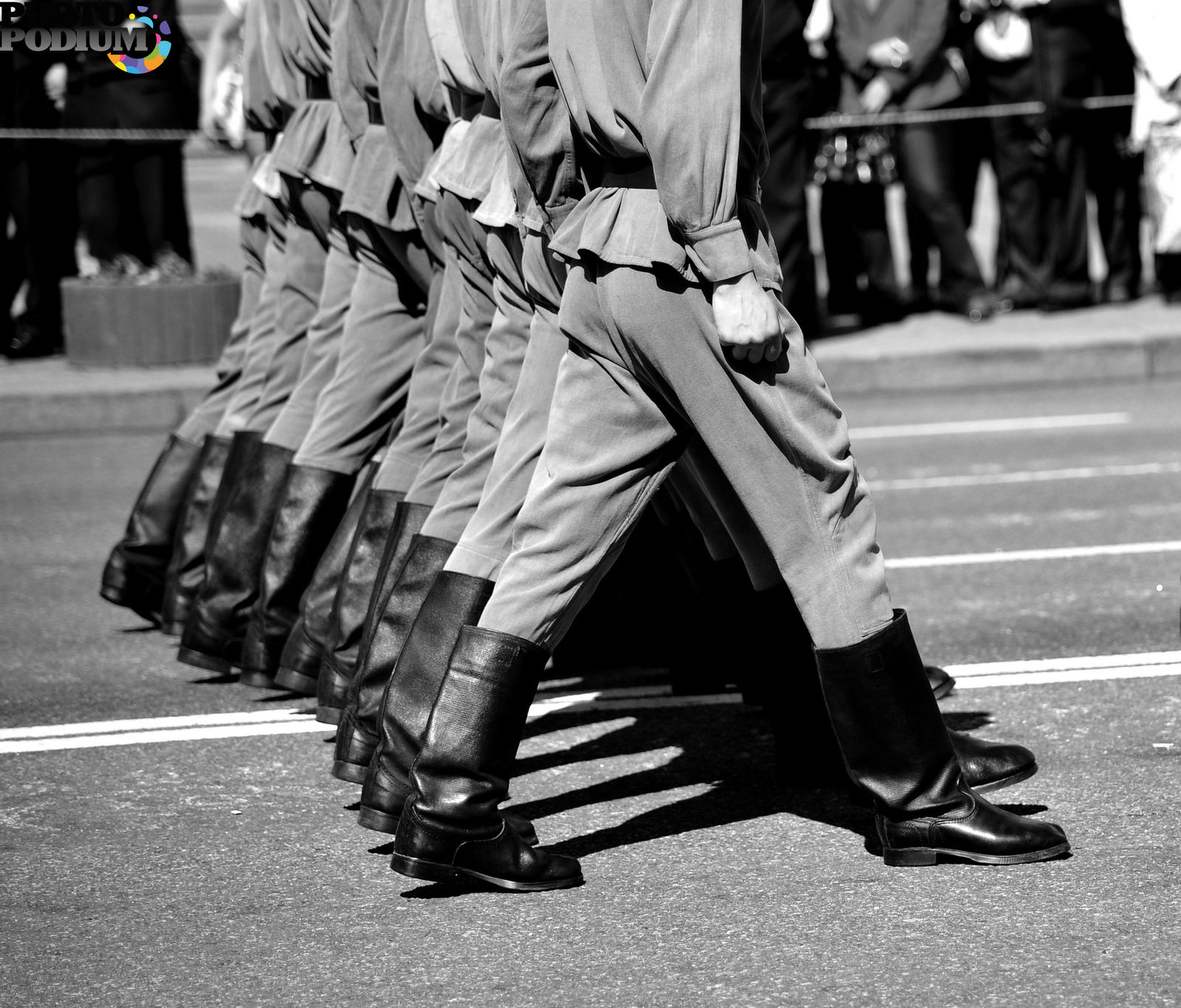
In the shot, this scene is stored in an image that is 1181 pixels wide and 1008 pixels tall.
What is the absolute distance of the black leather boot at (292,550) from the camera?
554 centimetres

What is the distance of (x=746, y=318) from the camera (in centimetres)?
376

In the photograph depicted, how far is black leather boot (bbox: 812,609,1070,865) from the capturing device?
3975 mm

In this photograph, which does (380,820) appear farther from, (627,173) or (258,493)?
(258,493)

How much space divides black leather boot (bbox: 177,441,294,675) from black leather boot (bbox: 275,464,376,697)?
15.9 inches

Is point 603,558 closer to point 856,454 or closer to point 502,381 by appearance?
point 502,381

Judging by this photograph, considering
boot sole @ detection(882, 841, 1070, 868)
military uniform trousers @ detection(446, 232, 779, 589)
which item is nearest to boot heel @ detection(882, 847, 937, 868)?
boot sole @ detection(882, 841, 1070, 868)

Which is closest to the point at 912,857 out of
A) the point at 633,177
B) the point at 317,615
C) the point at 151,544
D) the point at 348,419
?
the point at 633,177

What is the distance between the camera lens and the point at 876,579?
3971 mm

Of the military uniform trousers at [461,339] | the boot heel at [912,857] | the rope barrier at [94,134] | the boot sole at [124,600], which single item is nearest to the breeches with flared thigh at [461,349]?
the military uniform trousers at [461,339]

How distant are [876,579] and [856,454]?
539 cm

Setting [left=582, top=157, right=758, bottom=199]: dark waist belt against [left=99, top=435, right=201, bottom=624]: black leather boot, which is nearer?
[left=582, top=157, right=758, bottom=199]: dark waist belt

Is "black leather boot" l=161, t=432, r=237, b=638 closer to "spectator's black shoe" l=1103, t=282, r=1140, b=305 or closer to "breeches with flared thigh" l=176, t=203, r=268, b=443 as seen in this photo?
"breeches with flared thigh" l=176, t=203, r=268, b=443

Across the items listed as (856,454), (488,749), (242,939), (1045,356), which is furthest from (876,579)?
(1045,356)

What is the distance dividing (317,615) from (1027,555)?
2813 mm
